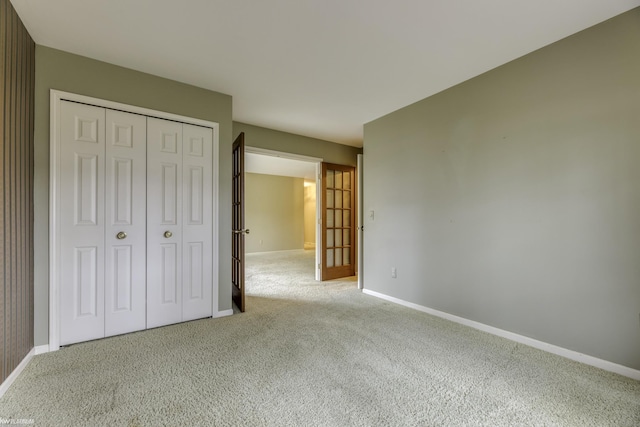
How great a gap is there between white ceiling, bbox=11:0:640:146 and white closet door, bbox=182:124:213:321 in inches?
24.9

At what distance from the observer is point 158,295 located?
2.61 meters

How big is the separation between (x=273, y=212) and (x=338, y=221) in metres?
4.00

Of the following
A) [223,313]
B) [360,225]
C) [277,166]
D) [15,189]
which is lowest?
[223,313]

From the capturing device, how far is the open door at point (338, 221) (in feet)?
15.3

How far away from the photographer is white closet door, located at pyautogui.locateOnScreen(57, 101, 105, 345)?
2203 millimetres

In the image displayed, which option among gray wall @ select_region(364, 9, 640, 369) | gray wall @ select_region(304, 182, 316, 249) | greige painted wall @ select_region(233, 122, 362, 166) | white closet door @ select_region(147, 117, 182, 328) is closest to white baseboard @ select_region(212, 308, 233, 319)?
white closet door @ select_region(147, 117, 182, 328)

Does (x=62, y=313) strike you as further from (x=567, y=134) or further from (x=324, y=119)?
(x=567, y=134)

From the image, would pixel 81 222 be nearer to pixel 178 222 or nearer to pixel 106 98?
pixel 178 222

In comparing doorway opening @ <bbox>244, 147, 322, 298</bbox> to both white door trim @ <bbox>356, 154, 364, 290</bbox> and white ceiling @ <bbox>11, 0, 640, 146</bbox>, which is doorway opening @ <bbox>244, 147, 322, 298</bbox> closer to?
white door trim @ <bbox>356, 154, 364, 290</bbox>

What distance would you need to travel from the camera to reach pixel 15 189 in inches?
72.1

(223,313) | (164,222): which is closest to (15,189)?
(164,222)

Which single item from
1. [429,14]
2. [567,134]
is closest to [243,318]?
[429,14]

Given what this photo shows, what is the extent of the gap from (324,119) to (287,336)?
2.74m

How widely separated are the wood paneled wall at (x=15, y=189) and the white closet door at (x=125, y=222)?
47cm
